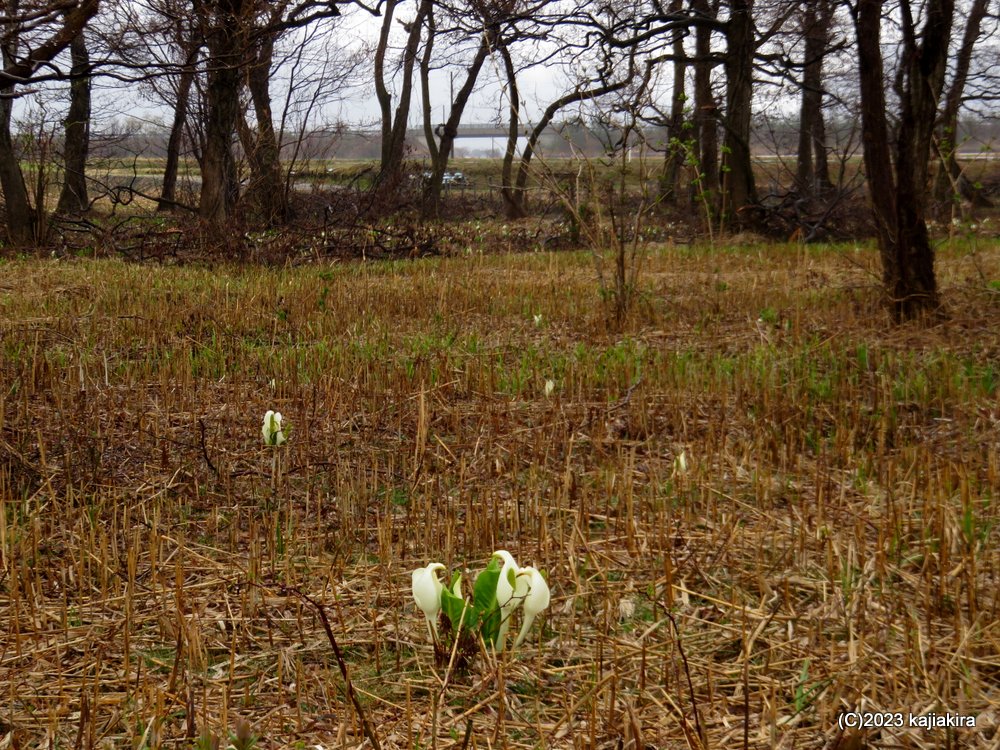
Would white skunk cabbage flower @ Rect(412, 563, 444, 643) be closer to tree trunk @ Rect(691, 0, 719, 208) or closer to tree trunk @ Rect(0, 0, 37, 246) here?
tree trunk @ Rect(0, 0, 37, 246)

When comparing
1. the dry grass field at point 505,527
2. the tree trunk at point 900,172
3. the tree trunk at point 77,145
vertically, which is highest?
the tree trunk at point 77,145

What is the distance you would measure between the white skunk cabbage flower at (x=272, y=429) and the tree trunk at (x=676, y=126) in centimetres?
420

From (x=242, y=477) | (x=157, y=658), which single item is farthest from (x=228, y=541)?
(x=157, y=658)

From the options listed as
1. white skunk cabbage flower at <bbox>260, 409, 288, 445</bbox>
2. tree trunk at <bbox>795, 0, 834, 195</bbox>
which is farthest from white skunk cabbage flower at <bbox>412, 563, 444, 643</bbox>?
tree trunk at <bbox>795, 0, 834, 195</bbox>

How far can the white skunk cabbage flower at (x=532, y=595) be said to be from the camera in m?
2.08

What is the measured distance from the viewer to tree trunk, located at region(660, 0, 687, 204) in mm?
8024

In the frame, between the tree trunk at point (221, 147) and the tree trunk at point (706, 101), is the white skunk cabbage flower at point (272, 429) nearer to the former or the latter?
the tree trunk at point (221, 147)

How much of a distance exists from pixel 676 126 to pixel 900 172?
603cm

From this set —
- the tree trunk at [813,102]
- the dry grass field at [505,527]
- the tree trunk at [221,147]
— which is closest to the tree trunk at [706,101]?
the tree trunk at [813,102]

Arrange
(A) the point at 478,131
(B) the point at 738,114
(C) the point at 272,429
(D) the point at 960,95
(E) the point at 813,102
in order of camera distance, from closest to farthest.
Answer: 1. (C) the point at 272,429
2. (B) the point at 738,114
3. (D) the point at 960,95
4. (E) the point at 813,102
5. (A) the point at 478,131

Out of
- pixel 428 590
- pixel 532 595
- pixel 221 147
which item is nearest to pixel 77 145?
pixel 221 147

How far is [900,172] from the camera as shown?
6.57m

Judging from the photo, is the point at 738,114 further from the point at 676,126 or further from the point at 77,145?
the point at 77,145

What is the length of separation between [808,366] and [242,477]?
3.20 metres
